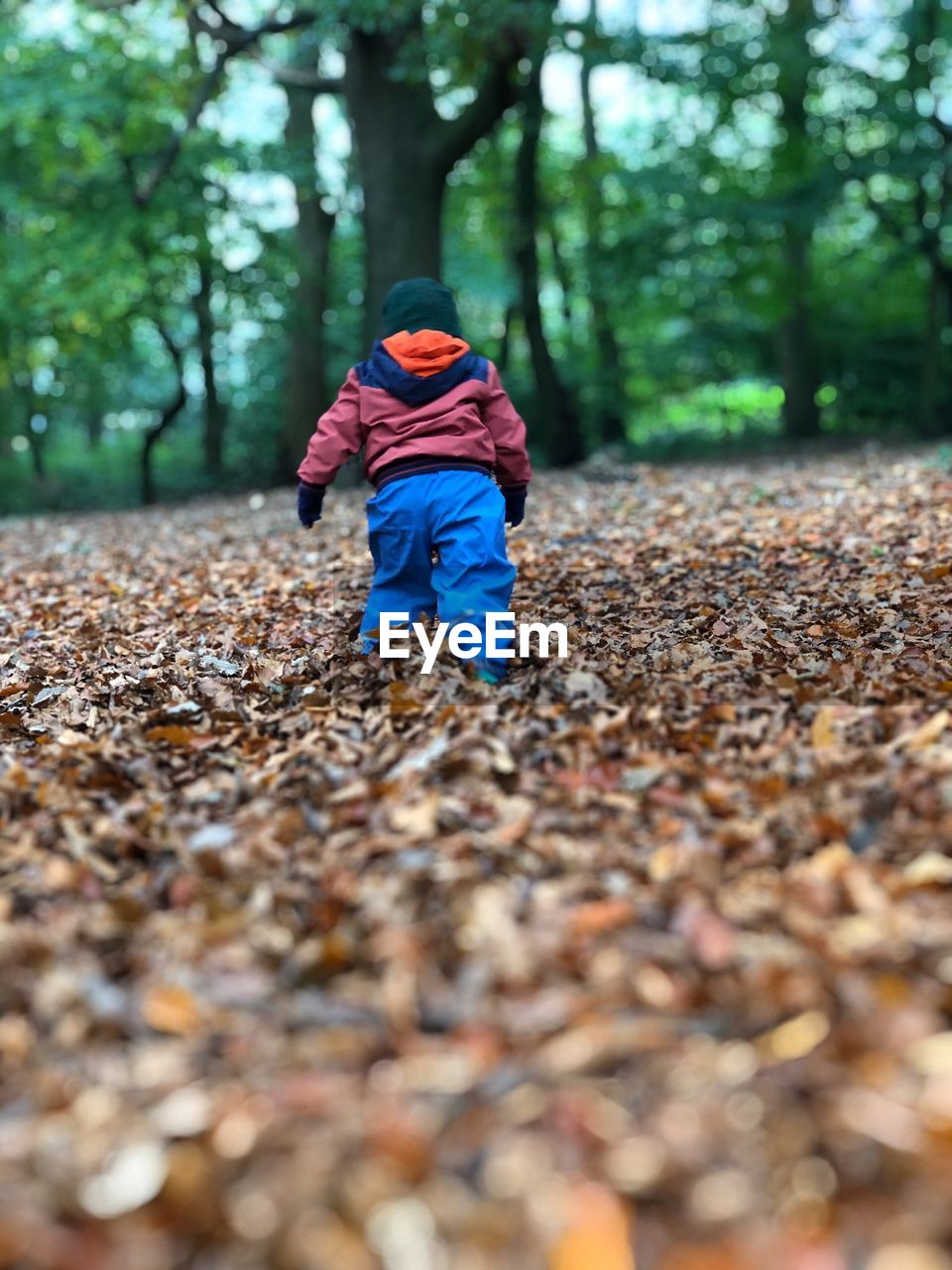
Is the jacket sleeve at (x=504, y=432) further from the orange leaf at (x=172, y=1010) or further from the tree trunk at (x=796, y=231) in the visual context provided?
the tree trunk at (x=796, y=231)

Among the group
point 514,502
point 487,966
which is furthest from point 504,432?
point 487,966

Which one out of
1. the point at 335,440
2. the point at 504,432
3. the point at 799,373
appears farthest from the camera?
the point at 799,373

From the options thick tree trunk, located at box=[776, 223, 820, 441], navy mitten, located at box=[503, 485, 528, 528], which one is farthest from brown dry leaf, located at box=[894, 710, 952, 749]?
thick tree trunk, located at box=[776, 223, 820, 441]

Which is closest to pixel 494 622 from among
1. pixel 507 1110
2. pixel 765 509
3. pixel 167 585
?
pixel 507 1110

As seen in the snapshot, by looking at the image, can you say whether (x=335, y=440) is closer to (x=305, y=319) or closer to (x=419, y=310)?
(x=419, y=310)

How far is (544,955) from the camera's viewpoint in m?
2.09

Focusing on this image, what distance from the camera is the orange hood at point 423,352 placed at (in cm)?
427

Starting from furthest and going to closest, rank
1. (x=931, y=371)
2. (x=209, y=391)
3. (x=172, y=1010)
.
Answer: (x=209, y=391)
(x=931, y=371)
(x=172, y=1010)

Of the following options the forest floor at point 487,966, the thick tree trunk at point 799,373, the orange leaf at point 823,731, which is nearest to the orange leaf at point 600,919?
the forest floor at point 487,966

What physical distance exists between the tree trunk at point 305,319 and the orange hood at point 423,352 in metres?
11.1

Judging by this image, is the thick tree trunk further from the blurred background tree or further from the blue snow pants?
the blue snow pants

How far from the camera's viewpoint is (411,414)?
14.0ft

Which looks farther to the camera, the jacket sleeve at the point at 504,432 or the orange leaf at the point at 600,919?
the jacket sleeve at the point at 504,432

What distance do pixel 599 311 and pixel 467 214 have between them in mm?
3889
